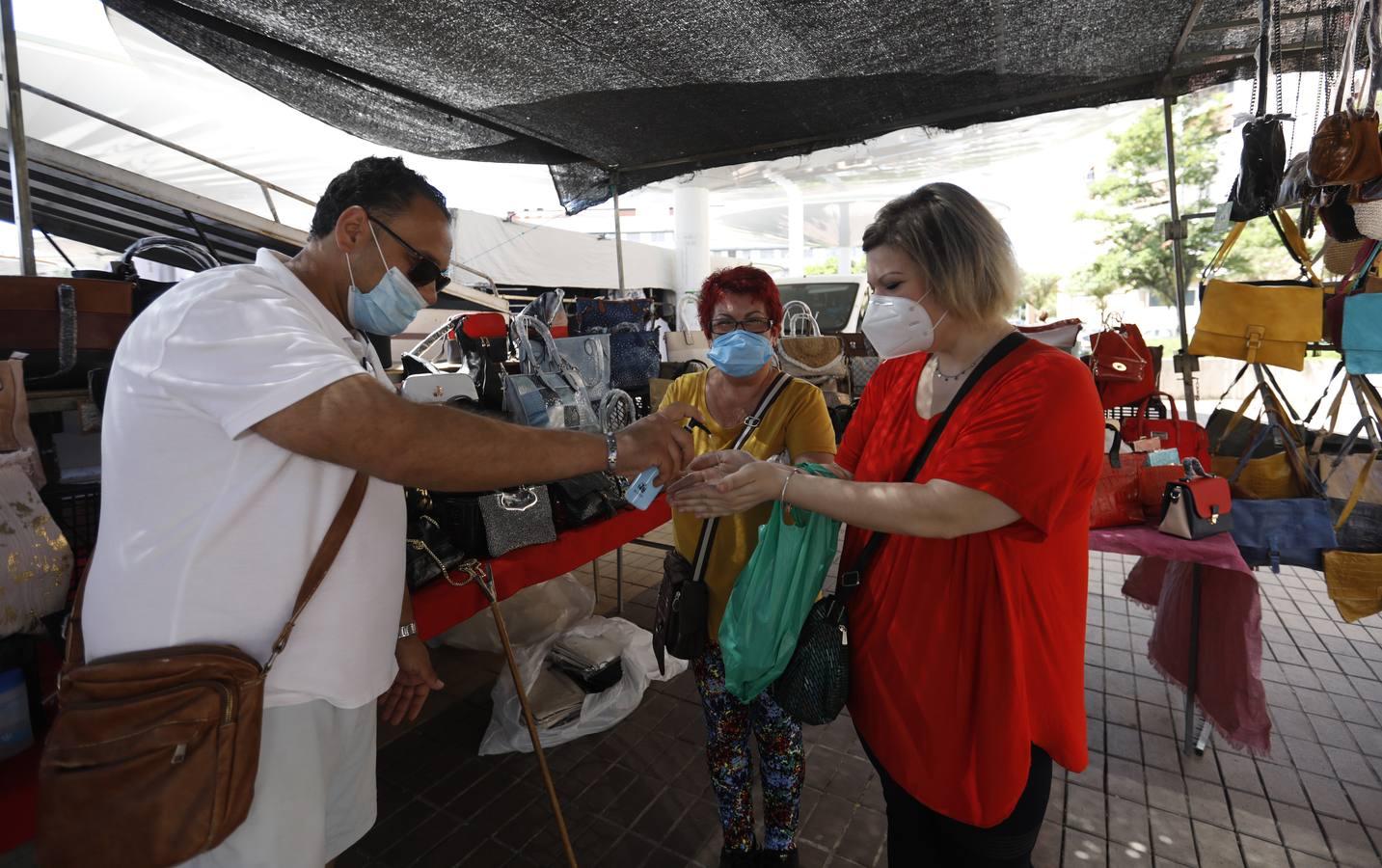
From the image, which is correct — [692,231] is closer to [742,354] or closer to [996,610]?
[742,354]

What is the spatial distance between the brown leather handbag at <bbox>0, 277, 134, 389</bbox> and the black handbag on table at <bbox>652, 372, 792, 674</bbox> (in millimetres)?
1877

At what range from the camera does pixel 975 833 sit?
Result: 1352mm

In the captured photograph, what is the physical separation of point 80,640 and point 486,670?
2.71 meters

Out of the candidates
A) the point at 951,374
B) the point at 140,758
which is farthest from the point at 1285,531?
the point at 140,758

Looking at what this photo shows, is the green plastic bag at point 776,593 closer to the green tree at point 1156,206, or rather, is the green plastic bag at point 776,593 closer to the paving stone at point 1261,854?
the paving stone at point 1261,854

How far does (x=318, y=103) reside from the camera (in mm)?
3373

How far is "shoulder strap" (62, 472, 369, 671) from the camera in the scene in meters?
1.24

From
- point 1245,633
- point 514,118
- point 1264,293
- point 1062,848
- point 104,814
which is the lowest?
point 1062,848

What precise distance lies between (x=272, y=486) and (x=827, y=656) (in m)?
1.24

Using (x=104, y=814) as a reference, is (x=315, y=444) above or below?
above

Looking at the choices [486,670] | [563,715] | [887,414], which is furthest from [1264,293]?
[486,670]

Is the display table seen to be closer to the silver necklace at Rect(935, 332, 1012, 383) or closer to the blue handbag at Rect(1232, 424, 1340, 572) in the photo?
the blue handbag at Rect(1232, 424, 1340, 572)

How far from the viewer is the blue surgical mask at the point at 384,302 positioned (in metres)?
1.53

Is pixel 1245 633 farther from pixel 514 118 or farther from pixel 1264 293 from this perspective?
pixel 514 118
